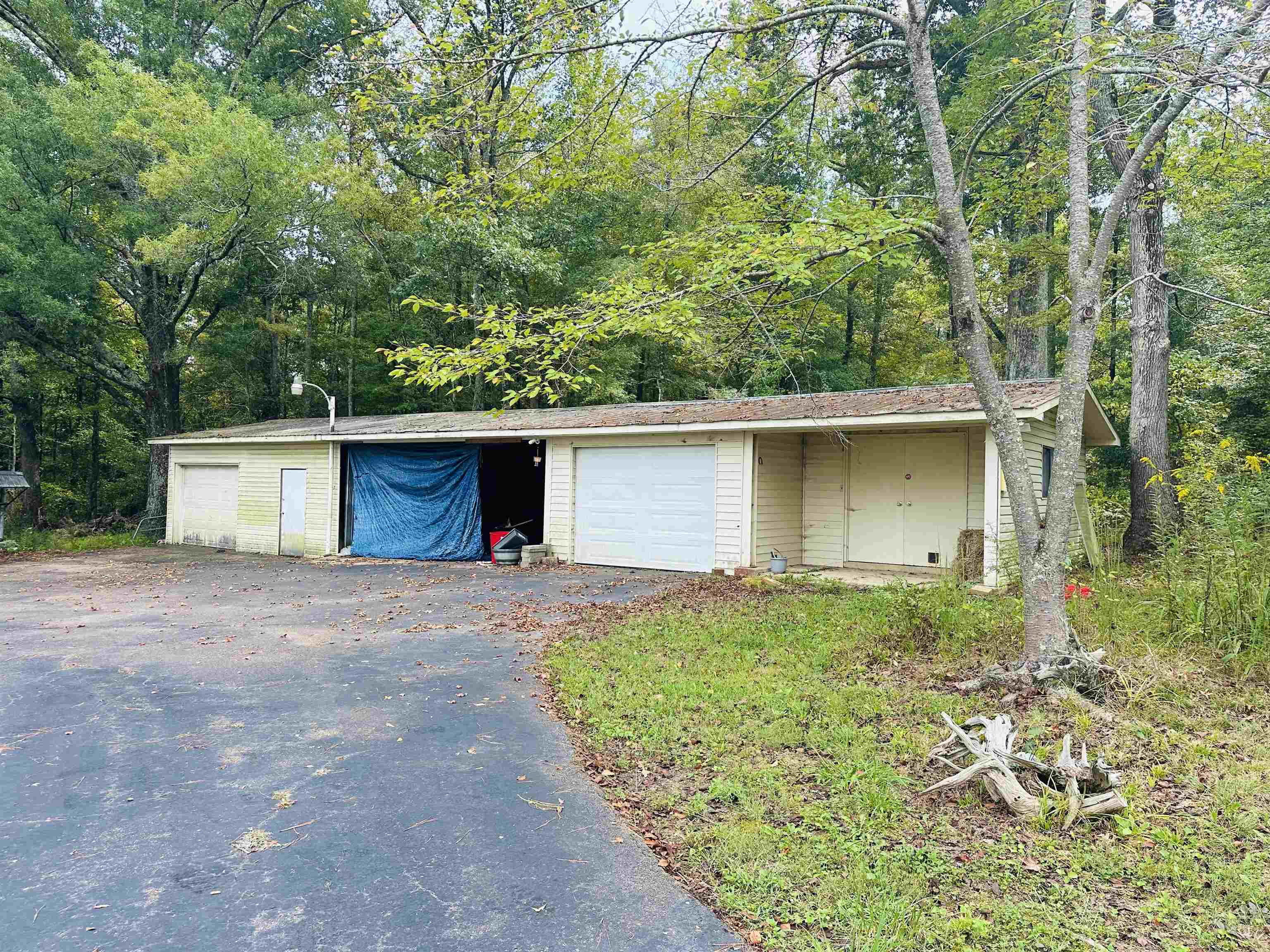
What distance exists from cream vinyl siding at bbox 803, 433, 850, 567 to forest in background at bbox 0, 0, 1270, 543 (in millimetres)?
1547

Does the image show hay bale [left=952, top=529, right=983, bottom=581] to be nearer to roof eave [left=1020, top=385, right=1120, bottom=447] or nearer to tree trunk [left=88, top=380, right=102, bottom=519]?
roof eave [left=1020, top=385, right=1120, bottom=447]

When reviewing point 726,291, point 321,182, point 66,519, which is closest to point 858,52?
point 726,291

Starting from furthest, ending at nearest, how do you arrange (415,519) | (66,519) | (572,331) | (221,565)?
(66,519), (415,519), (221,565), (572,331)

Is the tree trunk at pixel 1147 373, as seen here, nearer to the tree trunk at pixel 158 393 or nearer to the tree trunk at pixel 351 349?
the tree trunk at pixel 351 349

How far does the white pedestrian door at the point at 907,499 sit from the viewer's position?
1105cm

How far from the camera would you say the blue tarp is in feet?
45.3

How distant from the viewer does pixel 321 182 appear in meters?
17.1

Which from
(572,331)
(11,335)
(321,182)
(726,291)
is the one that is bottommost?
(572,331)

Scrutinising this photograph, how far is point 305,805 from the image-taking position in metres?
3.42

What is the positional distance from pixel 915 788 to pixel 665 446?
28.4ft

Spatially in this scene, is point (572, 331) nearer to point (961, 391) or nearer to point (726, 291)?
point (726, 291)

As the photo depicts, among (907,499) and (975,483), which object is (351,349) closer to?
(907,499)

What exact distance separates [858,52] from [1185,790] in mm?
5091

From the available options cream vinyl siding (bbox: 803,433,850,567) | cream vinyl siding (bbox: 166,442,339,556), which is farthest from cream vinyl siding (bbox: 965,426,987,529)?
cream vinyl siding (bbox: 166,442,339,556)
